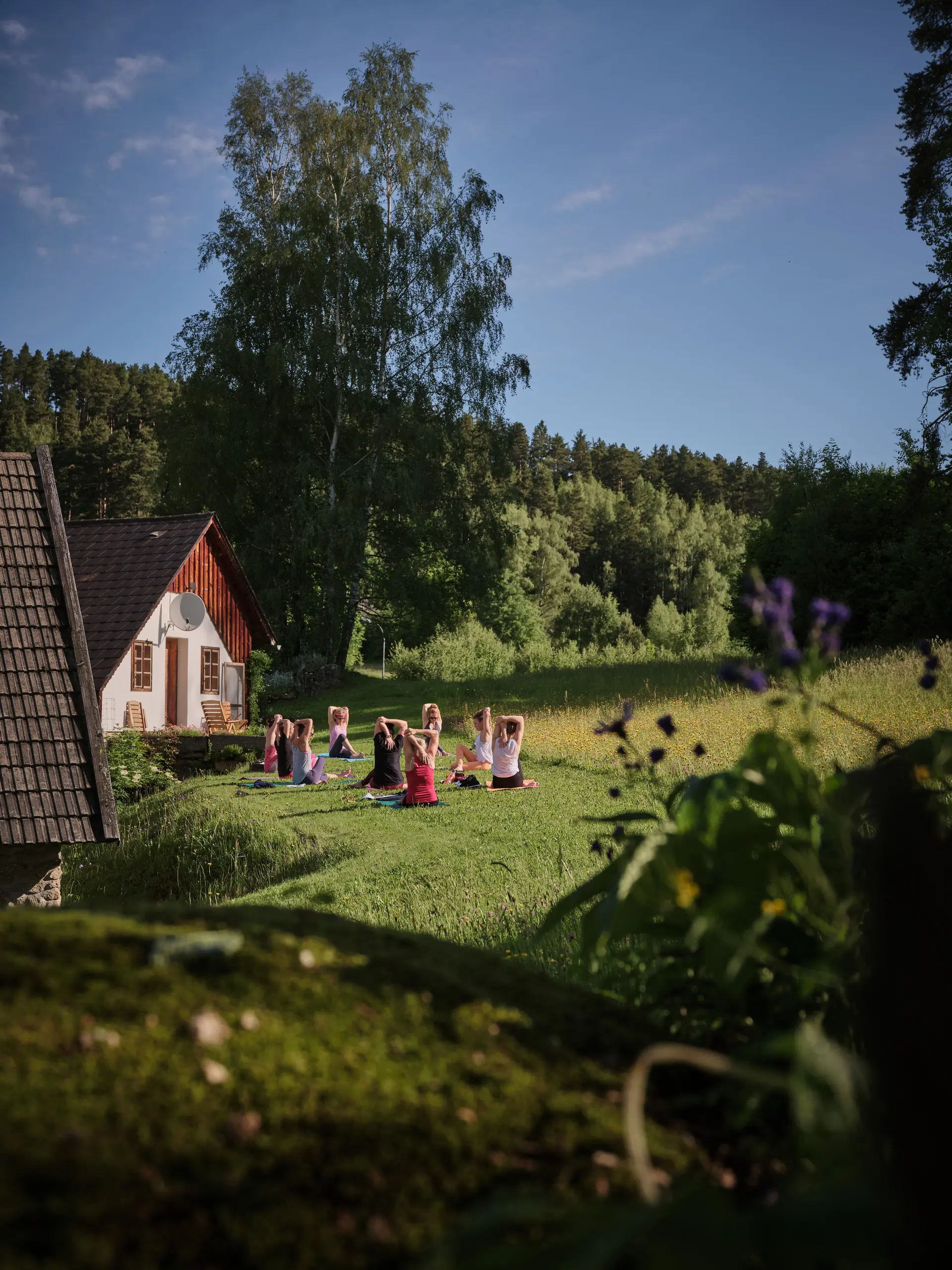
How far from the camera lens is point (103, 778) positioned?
25.6 feet

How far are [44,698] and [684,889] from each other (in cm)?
754

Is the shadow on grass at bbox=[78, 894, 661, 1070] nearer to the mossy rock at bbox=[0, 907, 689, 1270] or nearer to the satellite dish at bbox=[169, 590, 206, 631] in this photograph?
the mossy rock at bbox=[0, 907, 689, 1270]

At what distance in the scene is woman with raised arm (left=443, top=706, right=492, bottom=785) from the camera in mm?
15281

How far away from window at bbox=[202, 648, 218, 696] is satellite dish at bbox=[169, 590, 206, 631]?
110 cm

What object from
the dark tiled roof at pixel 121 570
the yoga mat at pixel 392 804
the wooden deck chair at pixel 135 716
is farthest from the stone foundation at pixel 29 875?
the wooden deck chair at pixel 135 716

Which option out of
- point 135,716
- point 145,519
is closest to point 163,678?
point 135,716

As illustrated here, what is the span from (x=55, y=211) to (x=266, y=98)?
12.8 meters

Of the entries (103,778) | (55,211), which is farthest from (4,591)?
(55,211)

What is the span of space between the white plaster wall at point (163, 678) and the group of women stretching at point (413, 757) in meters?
3.73

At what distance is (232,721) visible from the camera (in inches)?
890

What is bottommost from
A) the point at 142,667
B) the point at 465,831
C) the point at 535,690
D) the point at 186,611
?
the point at 465,831

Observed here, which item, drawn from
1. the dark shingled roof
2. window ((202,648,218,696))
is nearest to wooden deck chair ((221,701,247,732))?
window ((202,648,218,696))

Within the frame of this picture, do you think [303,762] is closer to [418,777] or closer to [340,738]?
[340,738]

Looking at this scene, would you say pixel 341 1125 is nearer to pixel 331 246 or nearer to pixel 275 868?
pixel 275 868
